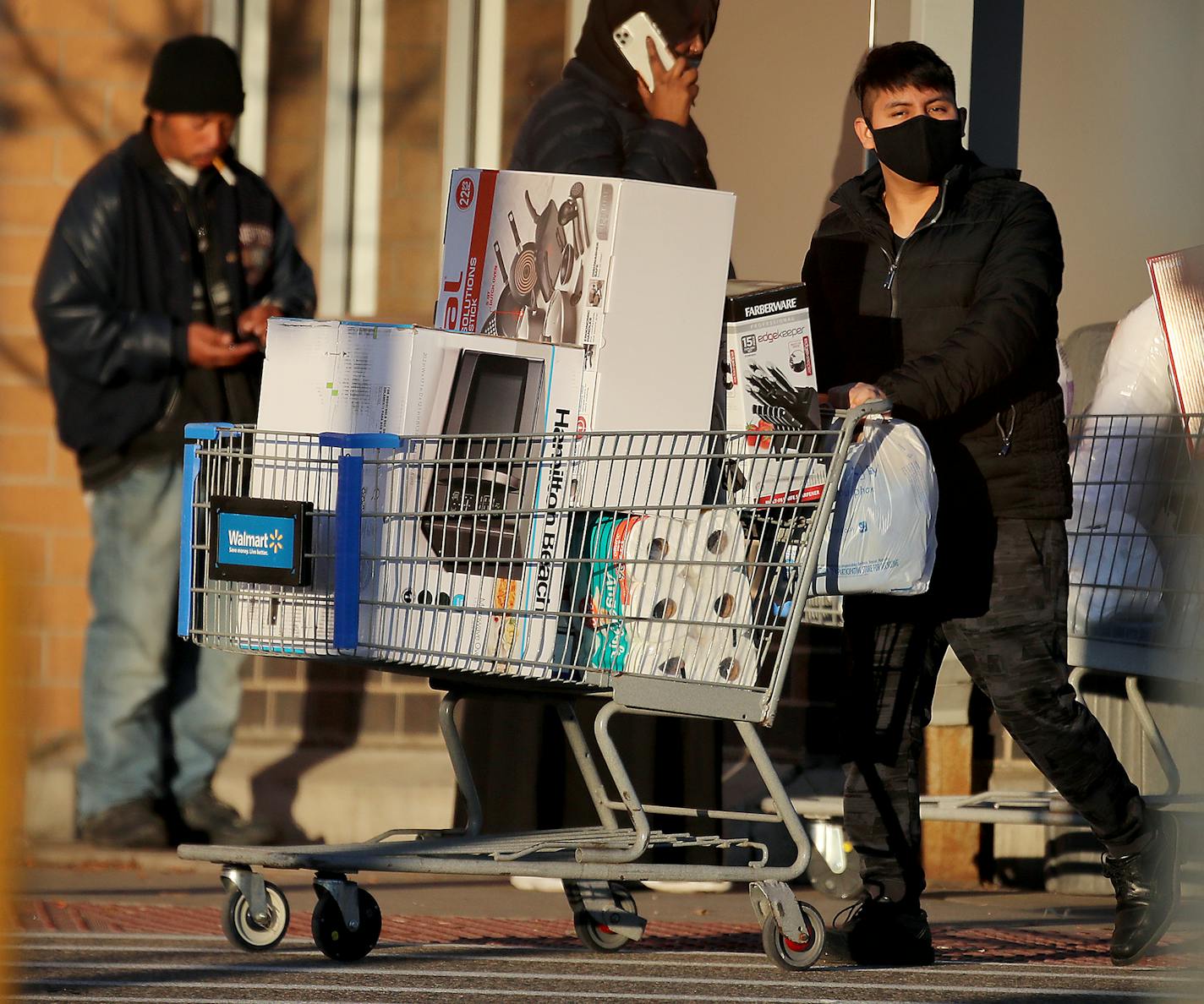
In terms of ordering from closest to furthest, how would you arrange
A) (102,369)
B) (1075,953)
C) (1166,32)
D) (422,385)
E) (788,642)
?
1. (1166,32)
2. (788,642)
3. (422,385)
4. (1075,953)
5. (102,369)

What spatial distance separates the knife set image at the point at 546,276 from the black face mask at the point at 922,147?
30.3 inches

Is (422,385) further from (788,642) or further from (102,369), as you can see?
(102,369)

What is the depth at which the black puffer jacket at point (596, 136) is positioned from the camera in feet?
21.2

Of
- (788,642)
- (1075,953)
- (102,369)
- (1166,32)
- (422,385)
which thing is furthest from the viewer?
(102,369)

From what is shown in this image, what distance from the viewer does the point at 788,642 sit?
4090 mm

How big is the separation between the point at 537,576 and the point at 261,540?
60 cm

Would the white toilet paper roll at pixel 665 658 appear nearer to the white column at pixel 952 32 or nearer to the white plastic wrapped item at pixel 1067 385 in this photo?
the white plastic wrapped item at pixel 1067 385

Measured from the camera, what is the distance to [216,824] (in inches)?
253

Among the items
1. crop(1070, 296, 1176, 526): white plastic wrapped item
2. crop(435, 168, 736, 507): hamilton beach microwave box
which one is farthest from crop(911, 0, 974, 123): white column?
crop(435, 168, 736, 507): hamilton beach microwave box

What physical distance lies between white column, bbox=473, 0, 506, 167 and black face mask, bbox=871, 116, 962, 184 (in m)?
2.12

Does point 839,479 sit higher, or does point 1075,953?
point 839,479

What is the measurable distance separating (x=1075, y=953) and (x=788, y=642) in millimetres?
1504

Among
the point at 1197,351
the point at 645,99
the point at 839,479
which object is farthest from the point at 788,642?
the point at 645,99

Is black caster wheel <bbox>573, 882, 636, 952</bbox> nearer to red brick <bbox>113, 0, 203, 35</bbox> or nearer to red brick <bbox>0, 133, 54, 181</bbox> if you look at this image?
red brick <bbox>0, 133, 54, 181</bbox>
